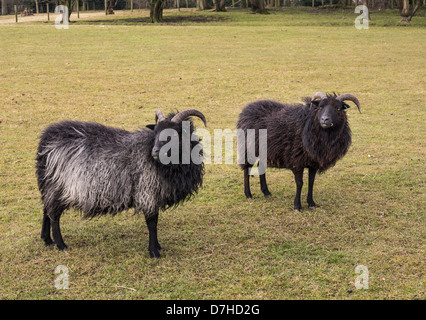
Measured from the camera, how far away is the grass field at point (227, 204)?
237 inches

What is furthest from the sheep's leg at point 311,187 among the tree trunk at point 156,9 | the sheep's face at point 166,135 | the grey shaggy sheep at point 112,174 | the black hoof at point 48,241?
the tree trunk at point 156,9

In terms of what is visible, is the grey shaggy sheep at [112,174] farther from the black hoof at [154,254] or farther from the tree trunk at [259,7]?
the tree trunk at [259,7]

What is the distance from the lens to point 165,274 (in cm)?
617

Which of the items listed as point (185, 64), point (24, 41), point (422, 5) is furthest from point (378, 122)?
point (422, 5)

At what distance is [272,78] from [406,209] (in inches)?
495

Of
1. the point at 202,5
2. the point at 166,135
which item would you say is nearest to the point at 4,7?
the point at 202,5

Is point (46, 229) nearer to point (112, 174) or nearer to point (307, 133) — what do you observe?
point (112, 174)

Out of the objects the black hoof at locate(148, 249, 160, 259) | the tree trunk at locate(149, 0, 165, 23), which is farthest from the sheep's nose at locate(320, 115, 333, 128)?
the tree trunk at locate(149, 0, 165, 23)

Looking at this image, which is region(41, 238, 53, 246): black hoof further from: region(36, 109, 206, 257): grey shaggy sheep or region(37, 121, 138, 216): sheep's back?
region(37, 121, 138, 216): sheep's back

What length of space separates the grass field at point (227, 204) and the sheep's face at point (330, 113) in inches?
57.4

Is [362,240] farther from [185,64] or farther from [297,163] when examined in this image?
[185,64]

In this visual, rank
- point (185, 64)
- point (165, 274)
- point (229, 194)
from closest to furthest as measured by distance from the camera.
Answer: point (165, 274) → point (229, 194) → point (185, 64)
